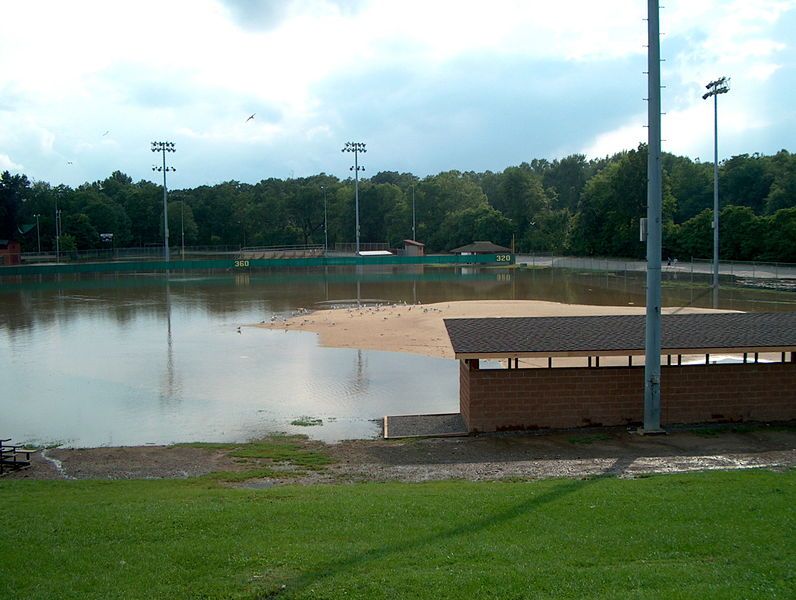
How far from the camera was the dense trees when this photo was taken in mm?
99750

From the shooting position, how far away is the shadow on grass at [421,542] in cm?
779

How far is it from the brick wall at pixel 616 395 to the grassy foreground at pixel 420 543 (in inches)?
251

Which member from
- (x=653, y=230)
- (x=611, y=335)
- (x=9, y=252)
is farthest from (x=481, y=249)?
(x=653, y=230)

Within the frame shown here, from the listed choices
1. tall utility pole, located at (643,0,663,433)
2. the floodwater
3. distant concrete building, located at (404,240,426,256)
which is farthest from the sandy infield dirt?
distant concrete building, located at (404,240,426,256)

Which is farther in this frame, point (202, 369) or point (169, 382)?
→ point (202, 369)

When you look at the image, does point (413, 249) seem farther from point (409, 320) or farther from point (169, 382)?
point (169, 382)

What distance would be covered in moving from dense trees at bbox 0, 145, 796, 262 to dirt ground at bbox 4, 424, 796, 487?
72.5 metres

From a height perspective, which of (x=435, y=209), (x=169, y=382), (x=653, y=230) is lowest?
(x=169, y=382)

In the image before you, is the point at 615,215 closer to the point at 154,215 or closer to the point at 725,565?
the point at 154,215

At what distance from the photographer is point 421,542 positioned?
29.9 feet

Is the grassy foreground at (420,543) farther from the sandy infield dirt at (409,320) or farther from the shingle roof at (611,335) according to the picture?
the sandy infield dirt at (409,320)

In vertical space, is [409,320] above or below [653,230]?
below

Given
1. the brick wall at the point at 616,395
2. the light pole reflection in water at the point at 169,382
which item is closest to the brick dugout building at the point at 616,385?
the brick wall at the point at 616,395

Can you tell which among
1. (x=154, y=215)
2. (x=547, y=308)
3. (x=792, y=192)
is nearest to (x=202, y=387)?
(x=547, y=308)
